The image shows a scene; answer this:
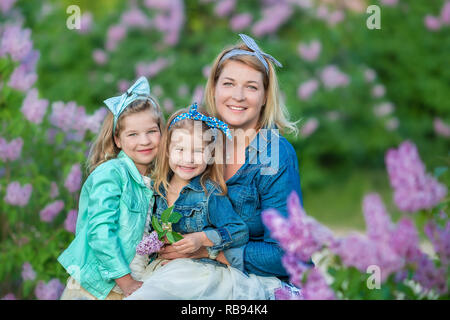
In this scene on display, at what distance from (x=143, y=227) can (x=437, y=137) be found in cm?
553

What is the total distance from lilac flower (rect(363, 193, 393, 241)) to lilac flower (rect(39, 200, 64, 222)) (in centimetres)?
196

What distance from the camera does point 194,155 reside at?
2389mm

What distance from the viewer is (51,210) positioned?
301cm

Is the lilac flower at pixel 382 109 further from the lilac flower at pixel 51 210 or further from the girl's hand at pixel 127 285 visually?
the girl's hand at pixel 127 285

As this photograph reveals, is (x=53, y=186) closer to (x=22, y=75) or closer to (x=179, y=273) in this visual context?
(x=22, y=75)

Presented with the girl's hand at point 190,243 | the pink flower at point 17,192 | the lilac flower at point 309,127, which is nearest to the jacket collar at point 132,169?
the girl's hand at point 190,243

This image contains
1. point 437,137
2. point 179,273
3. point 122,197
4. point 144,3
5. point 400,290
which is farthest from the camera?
point 437,137

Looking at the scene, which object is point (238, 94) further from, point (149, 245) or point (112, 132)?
point (149, 245)

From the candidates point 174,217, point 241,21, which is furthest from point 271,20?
point 174,217

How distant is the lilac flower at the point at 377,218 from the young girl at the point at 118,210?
108 cm

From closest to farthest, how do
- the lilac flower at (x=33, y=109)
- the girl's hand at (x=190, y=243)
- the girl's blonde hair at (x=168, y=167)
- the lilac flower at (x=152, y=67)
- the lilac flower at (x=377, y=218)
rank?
the lilac flower at (x=377, y=218) → the girl's hand at (x=190, y=243) → the girl's blonde hair at (x=168, y=167) → the lilac flower at (x=33, y=109) → the lilac flower at (x=152, y=67)

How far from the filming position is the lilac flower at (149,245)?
221 centimetres
